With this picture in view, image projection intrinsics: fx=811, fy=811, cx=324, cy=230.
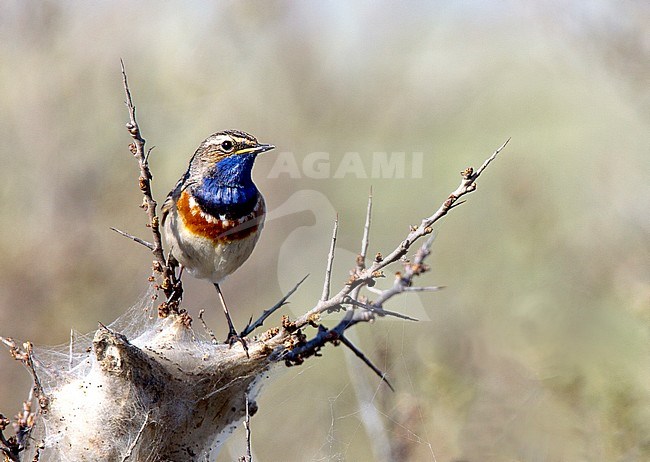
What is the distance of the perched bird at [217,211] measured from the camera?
4184 mm

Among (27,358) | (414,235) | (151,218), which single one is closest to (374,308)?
(414,235)

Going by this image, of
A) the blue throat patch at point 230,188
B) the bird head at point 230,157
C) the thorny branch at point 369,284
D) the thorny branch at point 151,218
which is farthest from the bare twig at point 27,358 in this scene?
the bird head at point 230,157

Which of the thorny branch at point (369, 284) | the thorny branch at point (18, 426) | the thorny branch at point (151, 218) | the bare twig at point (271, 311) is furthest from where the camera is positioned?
the bare twig at point (271, 311)

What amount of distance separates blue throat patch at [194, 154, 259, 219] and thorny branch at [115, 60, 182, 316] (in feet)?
2.61

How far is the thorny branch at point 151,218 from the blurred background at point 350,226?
743 millimetres

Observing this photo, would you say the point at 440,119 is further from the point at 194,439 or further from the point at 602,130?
the point at 194,439

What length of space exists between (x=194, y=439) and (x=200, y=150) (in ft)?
5.54

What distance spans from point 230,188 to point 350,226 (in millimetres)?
4804

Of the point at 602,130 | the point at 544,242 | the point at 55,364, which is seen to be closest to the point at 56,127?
the point at 55,364

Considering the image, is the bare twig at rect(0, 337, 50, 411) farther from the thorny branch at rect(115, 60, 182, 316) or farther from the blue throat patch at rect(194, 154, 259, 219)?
the blue throat patch at rect(194, 154, 259, 219)

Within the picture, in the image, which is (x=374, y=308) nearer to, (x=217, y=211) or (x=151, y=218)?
(x=151, y=218)

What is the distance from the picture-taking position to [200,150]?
4.45 meters

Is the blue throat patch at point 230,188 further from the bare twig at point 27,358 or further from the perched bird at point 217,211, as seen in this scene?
the bare twig at point 27,358

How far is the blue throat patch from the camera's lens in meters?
4.30
